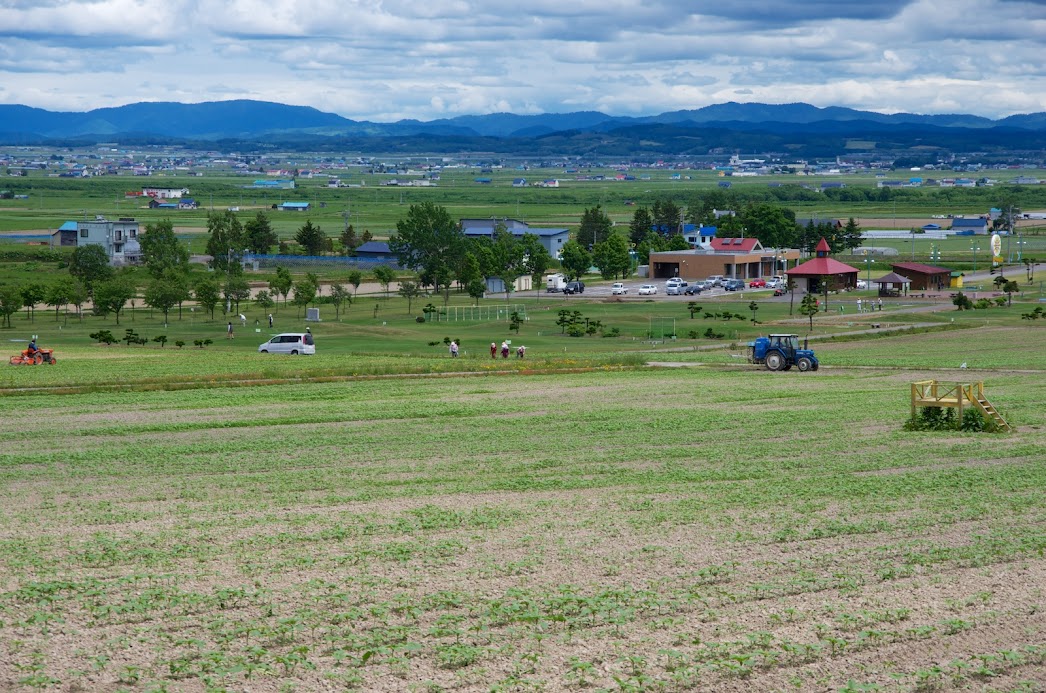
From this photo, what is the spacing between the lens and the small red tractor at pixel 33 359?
1727 inches

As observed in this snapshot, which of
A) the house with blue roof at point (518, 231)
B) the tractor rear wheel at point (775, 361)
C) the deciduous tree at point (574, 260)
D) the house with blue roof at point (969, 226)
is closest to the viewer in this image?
the tractor rear wheel at point (775, 361)

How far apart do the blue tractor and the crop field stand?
32.5 feet

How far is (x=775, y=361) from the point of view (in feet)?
142

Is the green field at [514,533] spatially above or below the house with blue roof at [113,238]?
below

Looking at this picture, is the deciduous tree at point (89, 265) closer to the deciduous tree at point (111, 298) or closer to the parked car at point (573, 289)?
the deciduous tree at point (111, 298)

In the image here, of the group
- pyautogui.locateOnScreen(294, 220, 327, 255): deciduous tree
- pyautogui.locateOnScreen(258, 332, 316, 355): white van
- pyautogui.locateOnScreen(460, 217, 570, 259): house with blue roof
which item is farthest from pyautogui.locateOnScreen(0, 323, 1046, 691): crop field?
pyautogui.locateOnScreen(294, 220, 327, 255): deciduous tree

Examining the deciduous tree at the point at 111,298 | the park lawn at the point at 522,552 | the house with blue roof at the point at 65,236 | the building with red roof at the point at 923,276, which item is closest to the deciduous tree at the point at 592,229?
the building with red roof at the point at 923,276

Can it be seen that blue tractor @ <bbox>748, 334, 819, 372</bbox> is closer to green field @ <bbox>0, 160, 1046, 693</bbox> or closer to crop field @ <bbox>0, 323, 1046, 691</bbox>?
green field @ <bbox>0, 160, 1046, 693</bbox>

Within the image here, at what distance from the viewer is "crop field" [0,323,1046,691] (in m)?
13.3

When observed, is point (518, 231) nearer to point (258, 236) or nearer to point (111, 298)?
point (258, 236)

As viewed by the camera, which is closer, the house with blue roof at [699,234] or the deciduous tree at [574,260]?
the deciduous tree at [574,260]

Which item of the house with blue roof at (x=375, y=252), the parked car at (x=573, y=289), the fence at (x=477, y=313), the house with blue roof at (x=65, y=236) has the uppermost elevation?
the house with blue roof at (x=65, y=236)

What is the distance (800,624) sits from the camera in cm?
1435

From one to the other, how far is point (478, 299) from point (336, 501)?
2479 inches
